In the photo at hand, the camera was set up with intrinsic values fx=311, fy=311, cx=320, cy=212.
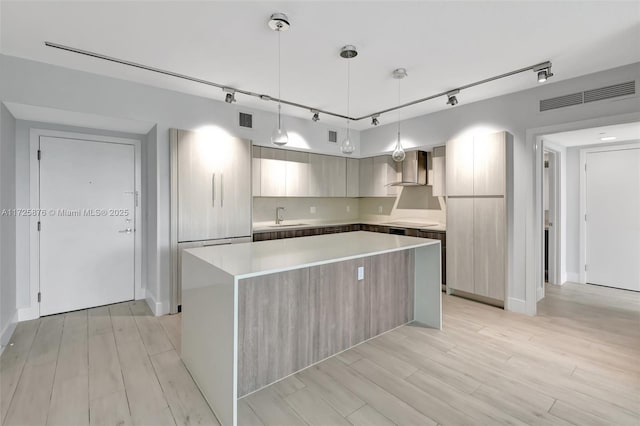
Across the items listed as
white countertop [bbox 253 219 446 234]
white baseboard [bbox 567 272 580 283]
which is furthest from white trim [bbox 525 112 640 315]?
white baseboard [bbox 567 272 580 283]

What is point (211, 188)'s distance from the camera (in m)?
3.96

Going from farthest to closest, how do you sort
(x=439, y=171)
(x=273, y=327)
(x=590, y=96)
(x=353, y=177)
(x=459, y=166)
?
1. (x=353, y=177)
2. (x=439, y=171)
3. (x=459, y=166)
4. (x=590, y=96)
5. (x=273, y=327)

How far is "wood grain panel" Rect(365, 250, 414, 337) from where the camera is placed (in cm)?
304

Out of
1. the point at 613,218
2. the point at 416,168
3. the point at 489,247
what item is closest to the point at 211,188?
the point at 416,168

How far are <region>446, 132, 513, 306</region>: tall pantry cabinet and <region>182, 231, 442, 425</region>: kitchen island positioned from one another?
3.84 feet

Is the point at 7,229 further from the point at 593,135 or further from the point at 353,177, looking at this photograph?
the point at 593,135

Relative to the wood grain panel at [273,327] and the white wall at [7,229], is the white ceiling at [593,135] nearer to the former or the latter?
the wood grain panel at [273,327]

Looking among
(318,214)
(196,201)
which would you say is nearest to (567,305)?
(318,214)

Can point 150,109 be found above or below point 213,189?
above

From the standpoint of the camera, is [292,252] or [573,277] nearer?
[292,252]

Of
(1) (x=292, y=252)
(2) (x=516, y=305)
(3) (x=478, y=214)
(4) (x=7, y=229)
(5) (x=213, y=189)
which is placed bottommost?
(2) (x=516, y=305)

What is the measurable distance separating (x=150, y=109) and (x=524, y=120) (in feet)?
14.2

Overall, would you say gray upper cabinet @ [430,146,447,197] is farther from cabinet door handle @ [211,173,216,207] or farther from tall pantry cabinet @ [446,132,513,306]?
cabinet door handle @ [211,173,216,207]

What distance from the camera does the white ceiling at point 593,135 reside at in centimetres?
359
